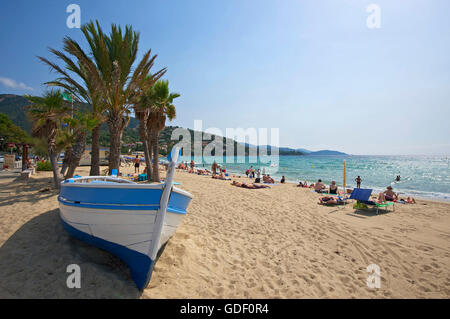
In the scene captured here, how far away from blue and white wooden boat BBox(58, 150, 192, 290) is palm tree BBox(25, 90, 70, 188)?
7.39 meters

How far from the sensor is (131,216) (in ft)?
10.3

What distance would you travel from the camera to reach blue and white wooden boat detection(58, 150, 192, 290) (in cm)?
306

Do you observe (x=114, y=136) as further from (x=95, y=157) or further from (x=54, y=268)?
(x=54, y=268)

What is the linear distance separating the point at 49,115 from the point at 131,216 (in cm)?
876

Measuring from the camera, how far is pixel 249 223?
6.48 m

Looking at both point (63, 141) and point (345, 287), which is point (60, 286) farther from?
point (63, 141)

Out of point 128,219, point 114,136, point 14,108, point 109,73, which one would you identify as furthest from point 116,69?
point 14,108

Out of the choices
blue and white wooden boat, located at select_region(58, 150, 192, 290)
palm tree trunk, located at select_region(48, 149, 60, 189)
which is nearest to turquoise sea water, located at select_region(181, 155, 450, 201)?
blue and white wooden boat, located at select_region(58, 150, 192, 290)

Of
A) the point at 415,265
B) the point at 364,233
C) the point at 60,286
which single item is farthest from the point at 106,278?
the point at 364,233

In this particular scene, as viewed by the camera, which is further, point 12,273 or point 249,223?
point 249,223

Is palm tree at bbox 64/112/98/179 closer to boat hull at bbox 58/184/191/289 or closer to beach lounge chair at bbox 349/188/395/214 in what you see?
boat hull at bbox 58/184/191/289

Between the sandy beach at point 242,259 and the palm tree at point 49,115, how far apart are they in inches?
130

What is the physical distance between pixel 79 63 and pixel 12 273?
8515 mm

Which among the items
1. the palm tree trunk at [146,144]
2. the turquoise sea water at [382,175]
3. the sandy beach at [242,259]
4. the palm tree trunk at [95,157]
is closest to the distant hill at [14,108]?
the turquoise sea water at [382,175]
